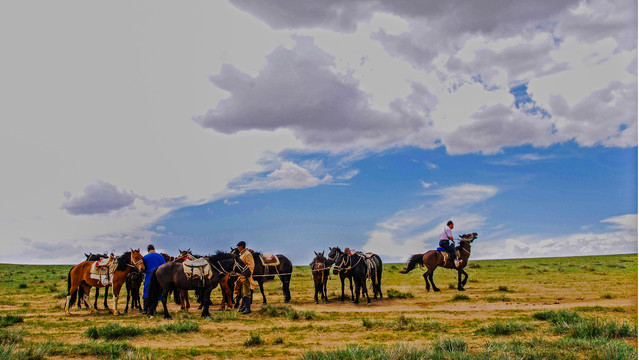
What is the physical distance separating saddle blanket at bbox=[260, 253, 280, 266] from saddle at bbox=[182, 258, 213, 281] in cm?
373

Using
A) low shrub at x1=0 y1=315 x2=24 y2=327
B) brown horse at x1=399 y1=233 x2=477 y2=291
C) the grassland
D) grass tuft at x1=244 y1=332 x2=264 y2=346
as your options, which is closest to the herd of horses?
the grassland

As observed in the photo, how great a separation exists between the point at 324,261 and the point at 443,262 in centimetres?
722

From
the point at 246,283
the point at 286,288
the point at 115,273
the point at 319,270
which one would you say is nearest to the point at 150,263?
the point at 115,273

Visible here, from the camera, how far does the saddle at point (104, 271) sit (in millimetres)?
16344

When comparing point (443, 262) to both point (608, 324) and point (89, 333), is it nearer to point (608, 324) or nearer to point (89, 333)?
point (608, 324)

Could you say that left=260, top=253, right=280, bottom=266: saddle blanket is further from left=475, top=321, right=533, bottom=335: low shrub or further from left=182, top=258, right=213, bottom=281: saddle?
left=475, top=321, right=533, bottom=335: low shrub

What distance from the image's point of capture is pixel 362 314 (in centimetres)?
1493

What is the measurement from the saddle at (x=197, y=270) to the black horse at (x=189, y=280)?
4.0 inches

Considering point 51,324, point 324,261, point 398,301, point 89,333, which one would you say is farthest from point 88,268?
point 398,301

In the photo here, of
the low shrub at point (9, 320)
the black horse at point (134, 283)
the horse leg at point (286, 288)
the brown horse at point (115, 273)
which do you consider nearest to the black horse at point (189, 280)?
the brown horse at point (115, 273)

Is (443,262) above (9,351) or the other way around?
above

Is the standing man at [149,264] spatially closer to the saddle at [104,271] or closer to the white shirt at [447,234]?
the saddle at [104,271]

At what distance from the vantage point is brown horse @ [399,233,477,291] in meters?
21.6

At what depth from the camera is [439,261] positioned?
2164 centimetres
